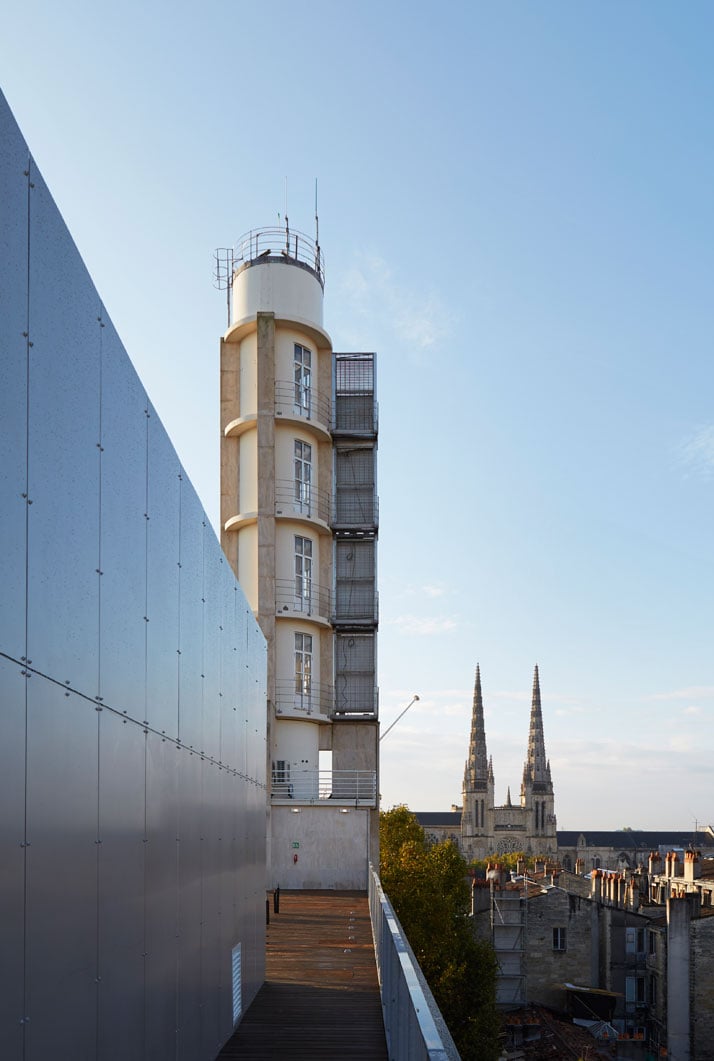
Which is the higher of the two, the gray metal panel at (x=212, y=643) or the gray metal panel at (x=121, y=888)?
the gray metal panel at (x=212, y=643)

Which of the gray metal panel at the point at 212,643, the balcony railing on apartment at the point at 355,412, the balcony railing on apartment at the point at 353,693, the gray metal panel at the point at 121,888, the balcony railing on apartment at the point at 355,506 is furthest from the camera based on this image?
the balcony railing on apartment at the point at 355,412

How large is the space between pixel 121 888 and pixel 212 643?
4.51m

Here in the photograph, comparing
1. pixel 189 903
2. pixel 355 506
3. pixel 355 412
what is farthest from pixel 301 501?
pixel 189 903

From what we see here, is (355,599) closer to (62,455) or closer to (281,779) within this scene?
(281,779)

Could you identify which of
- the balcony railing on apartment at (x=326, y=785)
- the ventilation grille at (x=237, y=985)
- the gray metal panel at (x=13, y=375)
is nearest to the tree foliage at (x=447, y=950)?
the balcony railing on apartment at (x=326, y=785)

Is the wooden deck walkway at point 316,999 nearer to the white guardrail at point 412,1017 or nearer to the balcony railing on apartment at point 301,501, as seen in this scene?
the white guardrail at point 412,1017

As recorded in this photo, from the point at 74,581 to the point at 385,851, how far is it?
52.2 m

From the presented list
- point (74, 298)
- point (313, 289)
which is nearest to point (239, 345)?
point (313, 289)

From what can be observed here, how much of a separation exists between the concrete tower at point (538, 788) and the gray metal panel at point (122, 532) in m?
172

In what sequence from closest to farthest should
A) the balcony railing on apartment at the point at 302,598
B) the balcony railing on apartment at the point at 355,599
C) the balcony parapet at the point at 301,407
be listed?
the balcony railing on apartment at the point at 302,598, the balcony parapet at the point at 301,407, the balcony railing on apartment at the point at 355,599

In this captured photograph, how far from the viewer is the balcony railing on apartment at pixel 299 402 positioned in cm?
3888

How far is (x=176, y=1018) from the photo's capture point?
357 inches

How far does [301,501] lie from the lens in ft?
130

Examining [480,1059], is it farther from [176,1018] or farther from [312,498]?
[176,1018]
